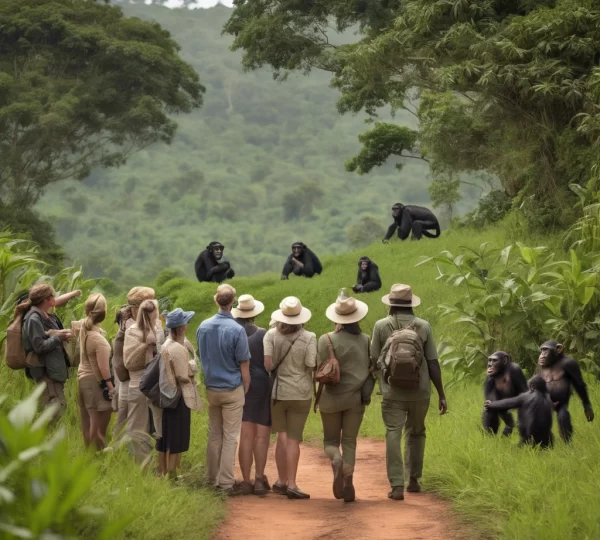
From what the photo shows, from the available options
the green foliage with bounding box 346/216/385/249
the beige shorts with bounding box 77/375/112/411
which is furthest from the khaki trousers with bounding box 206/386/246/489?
the green foliage with bounding box 346/216/385/249

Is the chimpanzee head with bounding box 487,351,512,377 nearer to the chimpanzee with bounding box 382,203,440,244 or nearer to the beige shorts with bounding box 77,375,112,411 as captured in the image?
the beige shorts with bounding box 77,375,112,411

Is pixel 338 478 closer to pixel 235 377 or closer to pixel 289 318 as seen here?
pixel 235 377

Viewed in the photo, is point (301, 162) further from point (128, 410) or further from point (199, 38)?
point (128, 410)

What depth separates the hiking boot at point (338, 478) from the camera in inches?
309

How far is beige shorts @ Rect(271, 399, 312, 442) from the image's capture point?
8.46 metres

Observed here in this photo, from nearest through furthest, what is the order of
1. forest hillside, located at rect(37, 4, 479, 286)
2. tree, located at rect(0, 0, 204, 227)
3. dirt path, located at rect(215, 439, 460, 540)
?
dirt path, located at rect(215, 439, 460, 540) → tree, located at rect(0, 0, 204, 227) → forest hillside, located at rect(37, 4, 479, 286)

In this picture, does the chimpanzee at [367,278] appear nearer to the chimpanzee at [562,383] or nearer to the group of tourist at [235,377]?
the chimpanzee at [562,383]

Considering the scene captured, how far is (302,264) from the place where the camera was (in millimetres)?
21938

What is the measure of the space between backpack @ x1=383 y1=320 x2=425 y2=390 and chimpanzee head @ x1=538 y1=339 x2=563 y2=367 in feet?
4.46

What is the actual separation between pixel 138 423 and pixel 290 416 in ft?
4.19

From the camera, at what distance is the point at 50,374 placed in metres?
8.52

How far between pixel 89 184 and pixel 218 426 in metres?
89.1

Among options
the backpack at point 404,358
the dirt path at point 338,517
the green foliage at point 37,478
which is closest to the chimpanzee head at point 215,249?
the dirt path at point 338,517

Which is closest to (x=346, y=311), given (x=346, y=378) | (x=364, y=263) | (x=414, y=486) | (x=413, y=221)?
(x=346, y=378)
